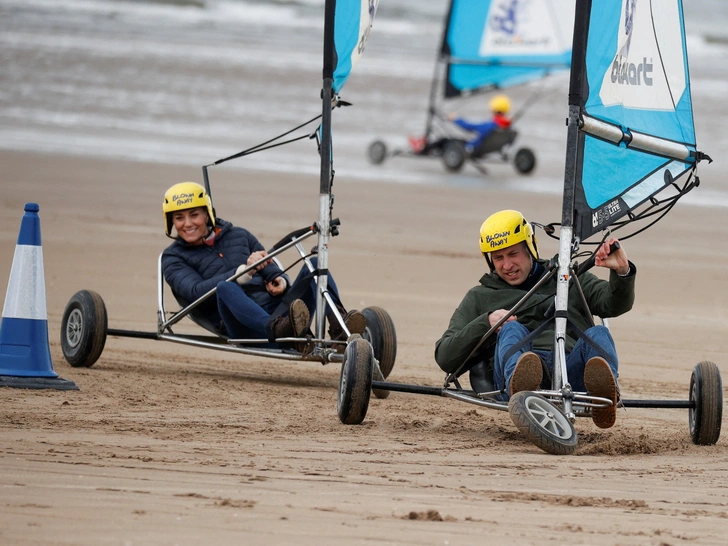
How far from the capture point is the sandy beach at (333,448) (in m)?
4.49

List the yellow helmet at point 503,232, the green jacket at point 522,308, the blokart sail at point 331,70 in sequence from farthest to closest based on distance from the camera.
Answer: the blokart sail at point 331,70 → the yellow helmet at point 503,232 → the green jacket at point 522,308

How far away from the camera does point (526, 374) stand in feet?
20.5

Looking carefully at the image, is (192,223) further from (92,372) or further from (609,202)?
(609,202)

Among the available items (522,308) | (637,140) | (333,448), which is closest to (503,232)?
(522,308)

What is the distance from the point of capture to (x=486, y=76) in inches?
1027

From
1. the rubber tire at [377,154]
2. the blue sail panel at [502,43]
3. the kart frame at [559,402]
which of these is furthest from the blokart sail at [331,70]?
the blue sail panel at [502,43]

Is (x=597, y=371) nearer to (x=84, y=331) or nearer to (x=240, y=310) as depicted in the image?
(x=240, y=310)

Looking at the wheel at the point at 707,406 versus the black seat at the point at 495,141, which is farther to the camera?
the black seat at the point at 495,141

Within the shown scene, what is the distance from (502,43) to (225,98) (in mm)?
7734

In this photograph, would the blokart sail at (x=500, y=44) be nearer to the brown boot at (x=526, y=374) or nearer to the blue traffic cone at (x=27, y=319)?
the blue traffic cone at (x=27, y=319)

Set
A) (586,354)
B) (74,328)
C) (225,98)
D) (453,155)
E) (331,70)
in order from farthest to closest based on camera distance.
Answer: (225,98), (453,155), (74,328), (331,70), (586,354)

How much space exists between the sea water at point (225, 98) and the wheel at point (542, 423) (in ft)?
48.2

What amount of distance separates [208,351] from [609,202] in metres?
4.19

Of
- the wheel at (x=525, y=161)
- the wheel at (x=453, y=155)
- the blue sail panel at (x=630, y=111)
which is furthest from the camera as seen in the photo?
the wheel at (x=453, y=155)
